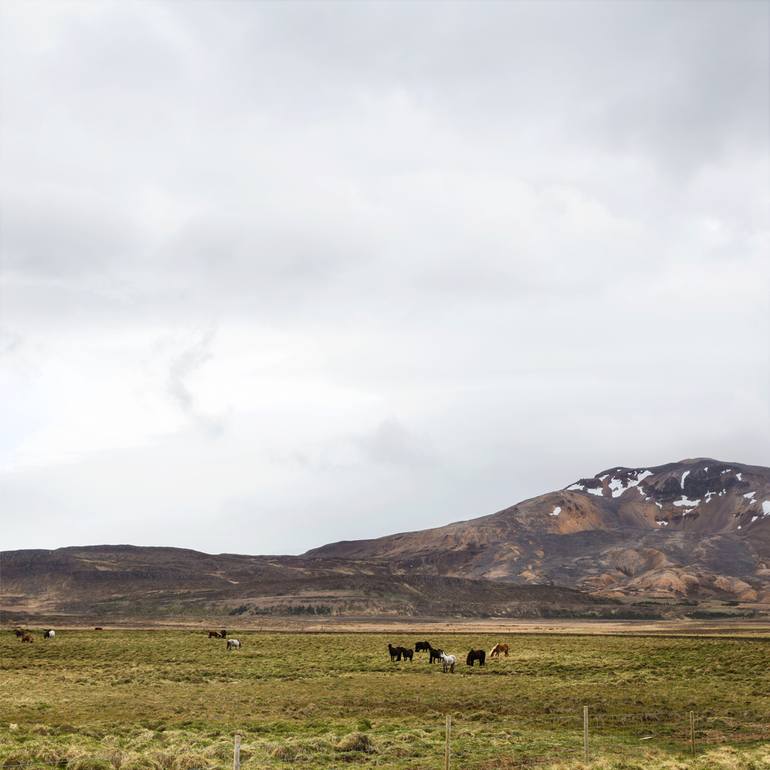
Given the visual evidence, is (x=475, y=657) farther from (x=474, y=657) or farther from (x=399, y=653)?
(x=399, y=653)

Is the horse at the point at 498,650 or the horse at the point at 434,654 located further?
the horse at the point at 498,650

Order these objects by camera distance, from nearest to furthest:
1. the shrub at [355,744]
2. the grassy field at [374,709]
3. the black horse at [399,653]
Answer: the grassy field at [374,709] < the shrub at [355,744] < the black horse at [399,653]

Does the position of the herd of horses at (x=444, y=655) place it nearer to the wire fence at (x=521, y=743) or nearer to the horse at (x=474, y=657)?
the horse at (x=474, y=657)

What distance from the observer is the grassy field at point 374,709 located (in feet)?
68.3

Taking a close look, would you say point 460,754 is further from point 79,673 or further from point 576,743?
point 79,673

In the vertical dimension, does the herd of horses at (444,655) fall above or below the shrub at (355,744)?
below

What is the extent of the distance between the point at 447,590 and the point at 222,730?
467 feet

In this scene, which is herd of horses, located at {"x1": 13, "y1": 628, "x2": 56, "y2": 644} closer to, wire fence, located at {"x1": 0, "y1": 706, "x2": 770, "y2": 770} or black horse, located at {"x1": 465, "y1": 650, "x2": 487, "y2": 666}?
black horse, located at {"x1": 465, "y1": 650, "x2": 487, "y2": 666}

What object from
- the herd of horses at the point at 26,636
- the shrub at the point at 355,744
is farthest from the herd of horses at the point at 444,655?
the herd of horses at the point at 26,636

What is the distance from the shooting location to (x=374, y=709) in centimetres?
2942

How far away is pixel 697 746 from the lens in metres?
23.1

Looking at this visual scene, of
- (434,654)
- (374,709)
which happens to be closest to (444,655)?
(434,654)

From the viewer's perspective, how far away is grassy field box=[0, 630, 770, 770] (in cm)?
2083

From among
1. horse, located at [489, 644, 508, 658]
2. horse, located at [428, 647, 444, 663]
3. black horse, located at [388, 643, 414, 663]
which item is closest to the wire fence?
horse, located at [428, 647, 444, 663]
